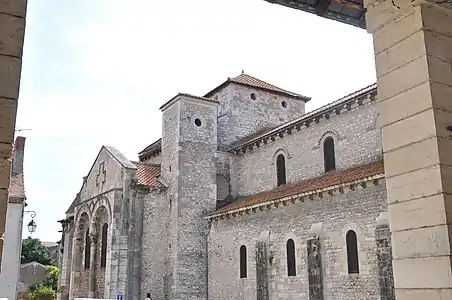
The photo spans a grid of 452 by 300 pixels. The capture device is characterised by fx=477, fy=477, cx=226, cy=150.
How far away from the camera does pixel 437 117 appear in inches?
127

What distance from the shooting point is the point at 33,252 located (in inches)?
2164

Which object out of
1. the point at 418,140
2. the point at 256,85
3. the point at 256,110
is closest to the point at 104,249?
the point at 256,110

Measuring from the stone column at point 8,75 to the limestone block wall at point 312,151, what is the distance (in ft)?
49.9

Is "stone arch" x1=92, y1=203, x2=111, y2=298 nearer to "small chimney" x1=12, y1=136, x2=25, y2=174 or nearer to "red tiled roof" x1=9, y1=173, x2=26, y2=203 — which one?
"red tiled roof" x1=9, y1=173, x2=26, y2=203

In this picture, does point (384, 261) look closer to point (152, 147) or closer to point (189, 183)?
point (189, 183)

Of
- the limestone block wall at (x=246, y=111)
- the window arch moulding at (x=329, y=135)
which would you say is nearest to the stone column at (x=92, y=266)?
the limestone block wall at (x=246, y=111)

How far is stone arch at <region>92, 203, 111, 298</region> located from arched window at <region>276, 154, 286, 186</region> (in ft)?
26.7

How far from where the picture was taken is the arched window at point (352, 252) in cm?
1496

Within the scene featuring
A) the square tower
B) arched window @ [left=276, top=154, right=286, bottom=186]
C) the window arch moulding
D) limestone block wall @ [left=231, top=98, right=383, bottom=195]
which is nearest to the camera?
limestone block wall @ [left=231, top=98, right=383, bottom=195]

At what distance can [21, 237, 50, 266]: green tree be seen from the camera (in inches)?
2135

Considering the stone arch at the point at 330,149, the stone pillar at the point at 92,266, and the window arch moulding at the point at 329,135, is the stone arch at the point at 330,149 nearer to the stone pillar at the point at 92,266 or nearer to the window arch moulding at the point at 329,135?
the window arch moulding at the point at 329,135

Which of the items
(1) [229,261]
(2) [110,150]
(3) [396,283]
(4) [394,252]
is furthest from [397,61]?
(2) [110,150]

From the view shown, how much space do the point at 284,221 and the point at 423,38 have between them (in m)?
14.8

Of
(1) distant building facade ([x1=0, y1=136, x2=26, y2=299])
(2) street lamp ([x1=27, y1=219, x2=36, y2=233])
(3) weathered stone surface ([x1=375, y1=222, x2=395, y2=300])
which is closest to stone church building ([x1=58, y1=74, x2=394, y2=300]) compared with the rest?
(3) weathered stone surface ([x1=375, y1=222, x2=395, y2=300])
